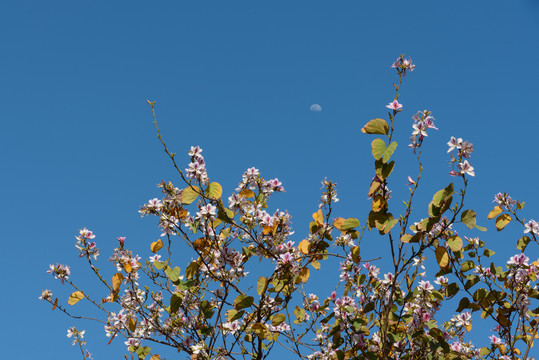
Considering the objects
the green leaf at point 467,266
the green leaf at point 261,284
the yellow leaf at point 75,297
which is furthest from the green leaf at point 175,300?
the green leaf at point 467,266

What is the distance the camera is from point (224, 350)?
3215mm

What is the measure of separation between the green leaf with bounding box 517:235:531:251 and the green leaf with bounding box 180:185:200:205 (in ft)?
7.64

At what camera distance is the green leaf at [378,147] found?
108 inches

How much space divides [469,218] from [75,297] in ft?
9.73

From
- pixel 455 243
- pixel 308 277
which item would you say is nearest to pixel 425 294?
pixel 455 243

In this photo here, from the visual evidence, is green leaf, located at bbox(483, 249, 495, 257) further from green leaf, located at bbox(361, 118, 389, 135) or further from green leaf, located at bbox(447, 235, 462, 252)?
green leaf, located at bbox(361, 118, 389, 135)

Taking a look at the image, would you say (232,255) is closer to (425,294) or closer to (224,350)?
(224,350)

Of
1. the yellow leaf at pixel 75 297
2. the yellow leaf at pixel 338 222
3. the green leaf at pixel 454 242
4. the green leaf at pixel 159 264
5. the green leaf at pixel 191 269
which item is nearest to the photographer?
the green leaf at pixel 454 242

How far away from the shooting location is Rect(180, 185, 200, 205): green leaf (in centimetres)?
308

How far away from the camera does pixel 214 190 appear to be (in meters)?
3.08

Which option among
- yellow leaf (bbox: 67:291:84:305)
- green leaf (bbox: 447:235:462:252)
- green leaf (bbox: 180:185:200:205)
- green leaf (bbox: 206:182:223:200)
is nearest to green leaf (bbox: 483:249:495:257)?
green leaf (bbox: 447:235:462:252)

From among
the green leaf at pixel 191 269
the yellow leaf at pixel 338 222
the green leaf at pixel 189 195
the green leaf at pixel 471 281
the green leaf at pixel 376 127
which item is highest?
the green leaf at pixel 376 127

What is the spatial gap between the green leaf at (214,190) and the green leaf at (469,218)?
144 cm

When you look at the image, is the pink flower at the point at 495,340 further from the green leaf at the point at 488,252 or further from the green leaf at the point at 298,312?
the green leaf at the point at 298,312
